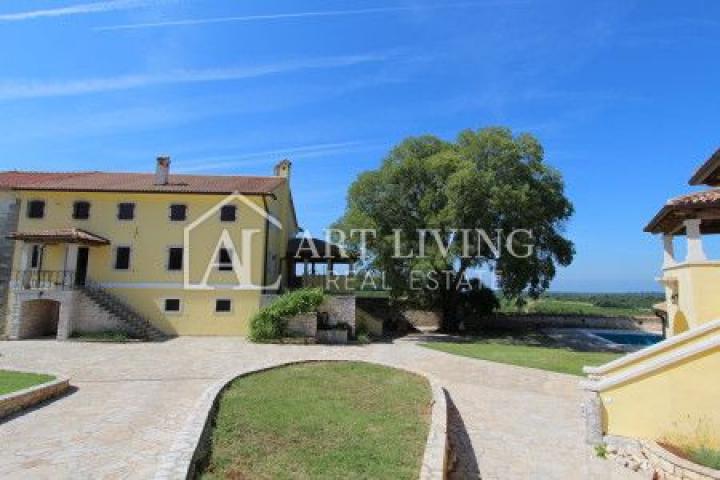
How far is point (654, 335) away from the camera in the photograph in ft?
100

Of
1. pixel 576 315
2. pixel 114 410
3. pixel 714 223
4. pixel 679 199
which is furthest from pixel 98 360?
pixel 576 315

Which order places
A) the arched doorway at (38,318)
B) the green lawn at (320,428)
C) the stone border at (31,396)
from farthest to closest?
1. the arched doorway at (38,318)
2. the stone border at (31,396)
3. the green lawn at (320,428)

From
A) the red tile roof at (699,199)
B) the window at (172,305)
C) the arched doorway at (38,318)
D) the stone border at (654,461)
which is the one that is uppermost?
the red tile roof at (699,199)

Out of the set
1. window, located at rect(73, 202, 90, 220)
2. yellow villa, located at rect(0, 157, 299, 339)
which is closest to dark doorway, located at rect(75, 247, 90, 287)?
yellow villa, located at rect(0, 157, 299, 339)

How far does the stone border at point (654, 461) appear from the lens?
6.77 metres

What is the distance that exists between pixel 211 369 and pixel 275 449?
23.8 ft

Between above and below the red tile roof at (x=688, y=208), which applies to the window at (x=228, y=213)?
above

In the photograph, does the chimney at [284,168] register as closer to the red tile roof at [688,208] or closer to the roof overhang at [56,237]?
the roof overhang at [56,237]

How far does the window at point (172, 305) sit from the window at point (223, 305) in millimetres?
1778

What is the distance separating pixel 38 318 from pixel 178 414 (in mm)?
16603

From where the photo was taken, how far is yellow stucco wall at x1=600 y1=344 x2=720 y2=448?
779 cm

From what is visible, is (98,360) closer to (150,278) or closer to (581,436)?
(150,278)

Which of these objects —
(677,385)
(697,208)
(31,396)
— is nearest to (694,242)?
(697,208)

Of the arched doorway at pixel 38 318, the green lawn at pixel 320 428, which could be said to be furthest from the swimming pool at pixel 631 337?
the arched doorway at pixel 38 318
